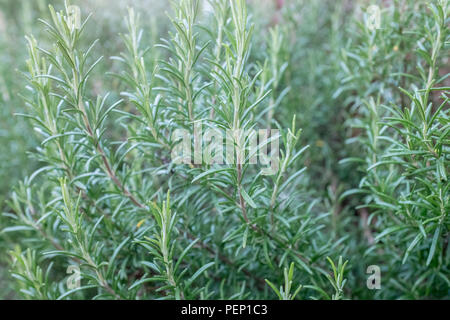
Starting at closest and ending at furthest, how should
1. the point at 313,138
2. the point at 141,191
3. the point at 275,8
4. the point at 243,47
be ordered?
the point at 243,47
the point at 141,191
the point at 313,138
the point at 275,8

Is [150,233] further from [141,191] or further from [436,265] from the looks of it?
[436,265]

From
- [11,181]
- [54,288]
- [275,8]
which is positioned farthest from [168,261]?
[275,8]

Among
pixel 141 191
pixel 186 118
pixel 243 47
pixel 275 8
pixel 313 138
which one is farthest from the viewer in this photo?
pixel 275 8

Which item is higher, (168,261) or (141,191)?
(141,191)

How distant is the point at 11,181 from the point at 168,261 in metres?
1.01

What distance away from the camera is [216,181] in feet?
2.52

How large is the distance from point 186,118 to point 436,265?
67 cm

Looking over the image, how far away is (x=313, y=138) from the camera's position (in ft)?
4.61

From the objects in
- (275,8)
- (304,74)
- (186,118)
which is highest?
(275,8)

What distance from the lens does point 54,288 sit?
92 cm

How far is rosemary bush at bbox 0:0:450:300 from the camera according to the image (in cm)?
73

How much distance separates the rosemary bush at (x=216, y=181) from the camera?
2.40ft
